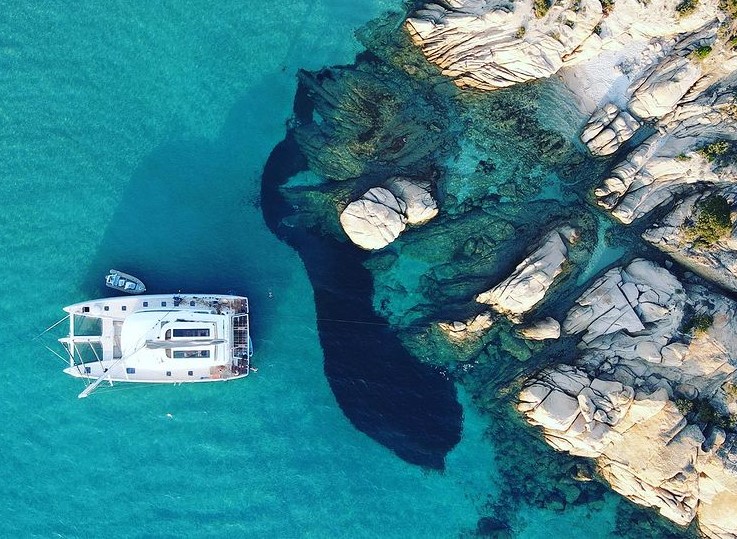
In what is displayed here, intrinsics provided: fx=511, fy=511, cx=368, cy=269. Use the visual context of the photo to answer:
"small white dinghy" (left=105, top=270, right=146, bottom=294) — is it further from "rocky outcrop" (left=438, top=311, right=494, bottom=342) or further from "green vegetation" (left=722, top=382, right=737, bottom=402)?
"green vegetation" (left=722, top=382, right=737, bottom=402)

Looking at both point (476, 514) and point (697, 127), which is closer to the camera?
point (697, 127)

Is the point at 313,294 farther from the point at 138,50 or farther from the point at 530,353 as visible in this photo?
the point at 138,50

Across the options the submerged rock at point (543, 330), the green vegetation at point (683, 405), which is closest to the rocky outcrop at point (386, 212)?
the submerged rock at point (543, 330)

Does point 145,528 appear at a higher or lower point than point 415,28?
lower

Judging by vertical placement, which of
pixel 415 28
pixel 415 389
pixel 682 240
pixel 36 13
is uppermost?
pixel 415 28

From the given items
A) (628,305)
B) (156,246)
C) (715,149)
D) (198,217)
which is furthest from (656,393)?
(156,246)

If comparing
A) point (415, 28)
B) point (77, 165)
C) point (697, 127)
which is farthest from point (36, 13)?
point (697, 127)

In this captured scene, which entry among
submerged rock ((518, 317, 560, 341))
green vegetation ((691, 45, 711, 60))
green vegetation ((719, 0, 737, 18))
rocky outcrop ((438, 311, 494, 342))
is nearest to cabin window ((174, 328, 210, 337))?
rocky outcrop ((438, 311, 494, 342))
